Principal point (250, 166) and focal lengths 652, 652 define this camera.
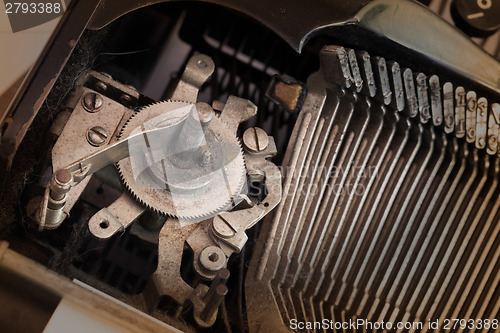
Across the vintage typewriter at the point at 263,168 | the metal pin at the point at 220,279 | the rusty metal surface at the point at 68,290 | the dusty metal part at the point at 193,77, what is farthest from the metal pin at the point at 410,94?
the rusty metal surface at the point at 68,290

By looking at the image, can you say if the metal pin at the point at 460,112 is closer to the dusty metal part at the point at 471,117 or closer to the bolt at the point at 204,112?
the dusty metal part at the point at 471,117

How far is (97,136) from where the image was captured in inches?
60.1

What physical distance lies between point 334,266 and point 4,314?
85 centimetres

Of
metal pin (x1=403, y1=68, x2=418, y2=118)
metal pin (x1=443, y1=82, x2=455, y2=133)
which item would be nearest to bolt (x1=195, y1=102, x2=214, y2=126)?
metal pin (x1=403, y1=68, x2=418, y2=118)

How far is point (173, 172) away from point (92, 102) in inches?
10.4

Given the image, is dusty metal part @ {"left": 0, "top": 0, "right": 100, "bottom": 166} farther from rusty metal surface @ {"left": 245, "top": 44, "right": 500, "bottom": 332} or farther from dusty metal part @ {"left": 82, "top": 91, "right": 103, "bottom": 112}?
rusty metal surface @ {"left": 245, "top": 44, "right": 500, "bottom": 332}

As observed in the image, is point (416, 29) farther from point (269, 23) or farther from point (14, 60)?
point (14, 60)

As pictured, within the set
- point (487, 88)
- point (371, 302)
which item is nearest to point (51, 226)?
point (371, 302)

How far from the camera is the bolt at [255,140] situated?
166 centimetres

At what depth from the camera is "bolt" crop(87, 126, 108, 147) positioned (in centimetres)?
152

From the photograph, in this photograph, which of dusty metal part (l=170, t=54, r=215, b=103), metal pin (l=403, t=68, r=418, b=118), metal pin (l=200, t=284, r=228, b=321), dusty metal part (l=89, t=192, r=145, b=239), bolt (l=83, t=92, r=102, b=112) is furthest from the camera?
metal pin (l=403, t=68, r=418, b=118)

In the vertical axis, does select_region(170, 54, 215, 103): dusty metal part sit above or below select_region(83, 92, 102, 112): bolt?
above

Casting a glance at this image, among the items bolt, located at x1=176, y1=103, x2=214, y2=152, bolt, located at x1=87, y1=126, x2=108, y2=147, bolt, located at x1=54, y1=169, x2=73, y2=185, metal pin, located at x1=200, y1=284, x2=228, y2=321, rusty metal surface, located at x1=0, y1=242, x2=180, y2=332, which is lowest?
rusty metal surface, located at x1=0, y1=242, x2=180, y2=332

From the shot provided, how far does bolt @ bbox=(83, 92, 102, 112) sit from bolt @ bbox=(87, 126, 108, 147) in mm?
54
